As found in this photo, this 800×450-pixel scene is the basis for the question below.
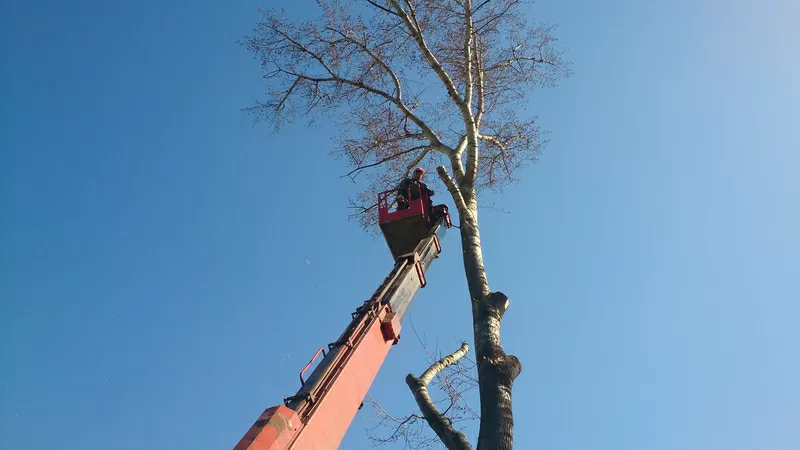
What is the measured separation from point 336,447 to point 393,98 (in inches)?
204

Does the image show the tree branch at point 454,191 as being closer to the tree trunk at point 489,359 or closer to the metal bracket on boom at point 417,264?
the tree trunk at point 489,359

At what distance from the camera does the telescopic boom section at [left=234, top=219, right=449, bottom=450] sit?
13.2 ft

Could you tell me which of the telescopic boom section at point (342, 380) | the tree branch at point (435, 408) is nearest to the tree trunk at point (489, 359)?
the tree branch at point (435, 408)

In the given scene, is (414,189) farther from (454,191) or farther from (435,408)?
(435,408)

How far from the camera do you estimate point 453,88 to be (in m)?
7.89

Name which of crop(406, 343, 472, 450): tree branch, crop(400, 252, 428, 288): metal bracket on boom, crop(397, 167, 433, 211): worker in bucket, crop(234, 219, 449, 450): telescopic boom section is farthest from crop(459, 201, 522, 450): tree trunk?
crop(397, 167, 433, 211): worker in bucket

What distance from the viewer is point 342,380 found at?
16.3ft

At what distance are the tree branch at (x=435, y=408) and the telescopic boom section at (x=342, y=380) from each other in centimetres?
38

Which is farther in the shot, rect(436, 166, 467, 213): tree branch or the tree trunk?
rect(436, 166, 467, 213): tree branch

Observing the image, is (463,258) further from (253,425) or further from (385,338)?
(253,425)

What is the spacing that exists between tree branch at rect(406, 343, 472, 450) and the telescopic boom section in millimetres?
378

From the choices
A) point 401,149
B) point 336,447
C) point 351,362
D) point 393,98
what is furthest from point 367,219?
point 336,447

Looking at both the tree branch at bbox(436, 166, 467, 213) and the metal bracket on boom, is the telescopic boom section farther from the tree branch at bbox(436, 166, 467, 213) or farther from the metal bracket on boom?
the tree branch at bbox(436, 166, 467, 213)

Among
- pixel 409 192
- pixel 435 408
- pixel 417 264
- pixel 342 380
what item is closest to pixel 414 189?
pixel 409 192
